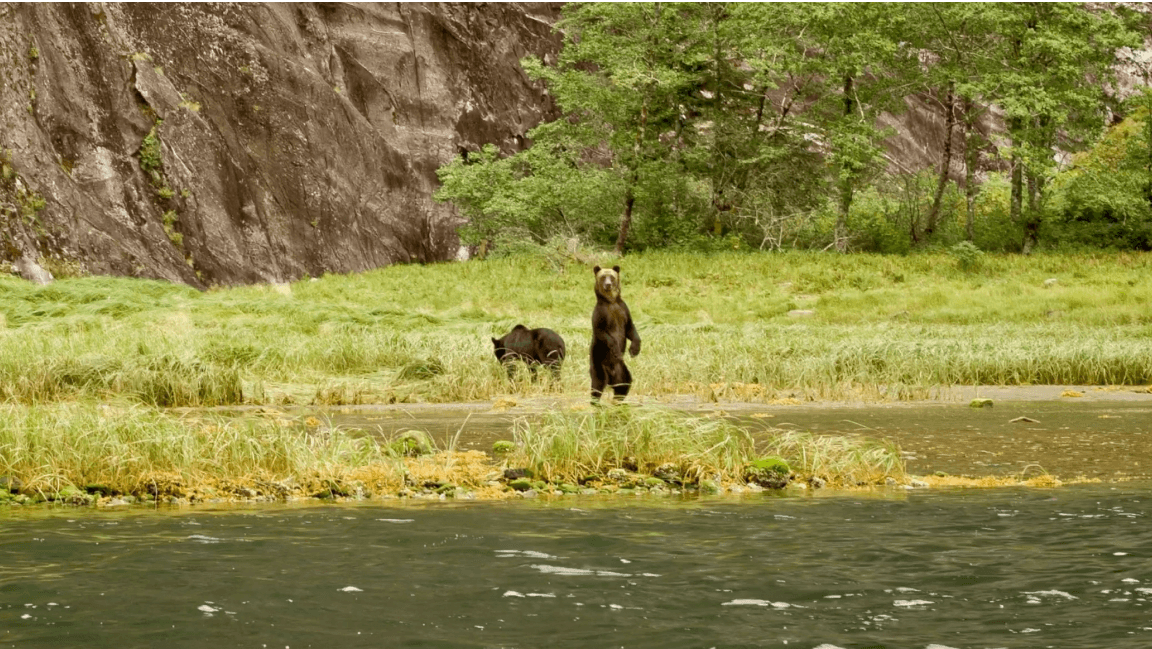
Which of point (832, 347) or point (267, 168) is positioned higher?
point (267, 168)

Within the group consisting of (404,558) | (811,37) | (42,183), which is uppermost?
(811,37)

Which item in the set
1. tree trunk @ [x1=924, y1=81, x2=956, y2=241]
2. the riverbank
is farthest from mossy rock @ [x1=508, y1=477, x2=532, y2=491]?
tree trunk @ [x1=924, y1=81, x2=956, y2=241]

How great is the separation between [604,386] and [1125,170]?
35824mm

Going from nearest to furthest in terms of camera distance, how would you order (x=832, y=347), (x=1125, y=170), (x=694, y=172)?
(x=832, y=347) < (x=1125, y=170) < (x=694, y=172)

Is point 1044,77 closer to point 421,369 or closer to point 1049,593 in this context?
point 421,369

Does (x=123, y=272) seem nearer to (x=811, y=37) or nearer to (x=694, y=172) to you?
(x=694, y=172)

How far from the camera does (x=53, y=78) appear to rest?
1620 inches

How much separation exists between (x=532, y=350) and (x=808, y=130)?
100.0 feet

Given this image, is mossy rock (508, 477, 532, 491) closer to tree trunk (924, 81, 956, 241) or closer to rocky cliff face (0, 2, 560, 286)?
rocky cliff face (0, 2, 560, 286)

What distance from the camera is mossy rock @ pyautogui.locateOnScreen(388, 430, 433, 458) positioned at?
1167cm

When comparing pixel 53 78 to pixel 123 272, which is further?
pixel 53 78

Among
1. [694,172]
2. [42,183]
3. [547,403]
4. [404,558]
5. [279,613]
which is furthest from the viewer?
[694,172]

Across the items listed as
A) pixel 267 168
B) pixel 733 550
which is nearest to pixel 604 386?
pixel 733 550

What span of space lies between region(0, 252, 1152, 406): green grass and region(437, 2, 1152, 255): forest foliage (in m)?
3.73
